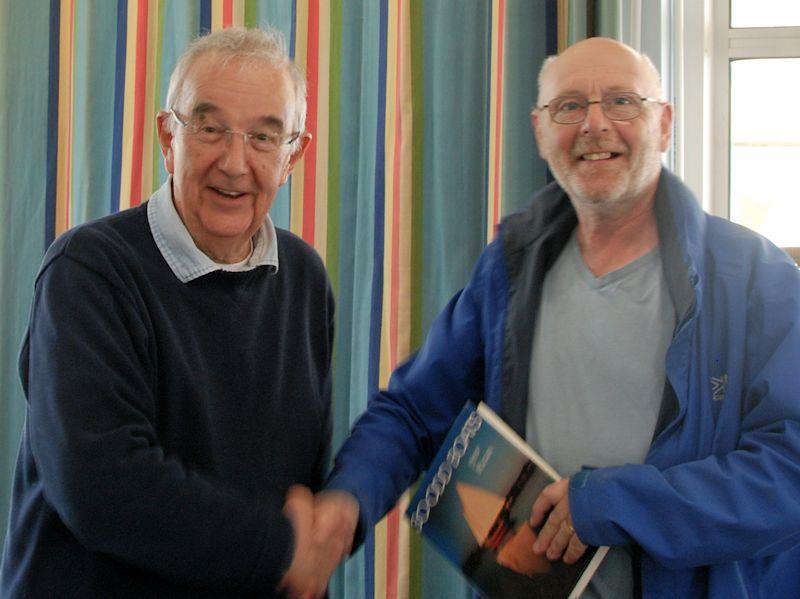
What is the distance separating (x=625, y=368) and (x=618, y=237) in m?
0.25

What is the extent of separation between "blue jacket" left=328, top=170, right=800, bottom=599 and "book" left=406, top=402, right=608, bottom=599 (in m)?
0.09

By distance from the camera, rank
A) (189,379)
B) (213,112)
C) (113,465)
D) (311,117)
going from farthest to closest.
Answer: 1. (311,117)
2. (213,112)
3. (189,379)
4. (113,465)

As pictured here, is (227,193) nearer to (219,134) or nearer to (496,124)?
(219,134)

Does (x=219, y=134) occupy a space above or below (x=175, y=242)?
above

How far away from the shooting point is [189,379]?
1.32 meters

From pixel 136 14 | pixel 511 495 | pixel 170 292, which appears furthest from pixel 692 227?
pixel 136 14

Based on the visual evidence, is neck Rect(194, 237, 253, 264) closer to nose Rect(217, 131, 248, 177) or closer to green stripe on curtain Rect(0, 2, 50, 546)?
nose Rect(217, 131, 248, 177)

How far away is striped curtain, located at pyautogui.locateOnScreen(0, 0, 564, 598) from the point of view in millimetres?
2264

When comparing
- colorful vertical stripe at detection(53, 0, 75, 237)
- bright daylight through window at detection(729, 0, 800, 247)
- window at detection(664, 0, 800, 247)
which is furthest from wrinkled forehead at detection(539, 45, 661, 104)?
colorful vertical stripe at detection(53, 0, 75, 237)

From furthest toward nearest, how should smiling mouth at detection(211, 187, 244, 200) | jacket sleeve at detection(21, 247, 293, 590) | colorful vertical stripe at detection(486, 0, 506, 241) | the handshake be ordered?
1. colorful vertical stripe at detection(486, 0, 506, 241)
2. smiling mouth at detection(211, 187, 244, 200)
3. the handshake
4. jacket sleeve at detection(21, 247, 293, 590)

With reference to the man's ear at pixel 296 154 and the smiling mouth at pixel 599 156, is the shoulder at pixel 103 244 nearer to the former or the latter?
the man's ear at pixel 296 154

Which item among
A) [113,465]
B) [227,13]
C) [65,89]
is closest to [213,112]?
[113,465]

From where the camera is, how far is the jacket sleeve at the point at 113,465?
1.21m

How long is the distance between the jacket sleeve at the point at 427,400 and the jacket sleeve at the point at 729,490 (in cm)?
36
